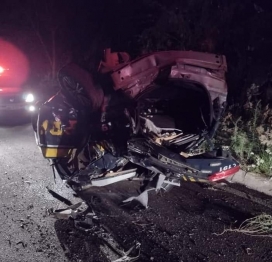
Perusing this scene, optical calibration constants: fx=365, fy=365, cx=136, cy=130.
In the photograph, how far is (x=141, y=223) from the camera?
416 cm

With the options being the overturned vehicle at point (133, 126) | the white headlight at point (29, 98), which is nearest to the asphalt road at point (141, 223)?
the overturned vehicle at point (133, 126)

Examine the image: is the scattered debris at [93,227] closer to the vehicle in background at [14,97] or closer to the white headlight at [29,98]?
the vehicle in background at [14,97]

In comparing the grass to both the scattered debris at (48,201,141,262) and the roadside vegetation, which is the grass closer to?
the scattered debris at (48,201,141,262)

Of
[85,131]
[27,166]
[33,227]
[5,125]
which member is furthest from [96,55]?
[33,227]

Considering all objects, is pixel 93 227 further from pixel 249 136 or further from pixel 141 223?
pixel 249 136

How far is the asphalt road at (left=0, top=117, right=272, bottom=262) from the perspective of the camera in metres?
3.57

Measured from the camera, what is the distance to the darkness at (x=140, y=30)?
9030mm

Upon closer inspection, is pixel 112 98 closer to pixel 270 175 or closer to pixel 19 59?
pixel 270 175

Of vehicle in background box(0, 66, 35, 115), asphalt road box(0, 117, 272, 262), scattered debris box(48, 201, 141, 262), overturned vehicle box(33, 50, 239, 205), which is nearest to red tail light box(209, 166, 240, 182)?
overturned vehicle box(33, 50, 239, 205)

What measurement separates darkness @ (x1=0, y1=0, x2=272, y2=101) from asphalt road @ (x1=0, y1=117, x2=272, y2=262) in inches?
153

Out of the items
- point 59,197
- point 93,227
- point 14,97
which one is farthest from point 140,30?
point 93,227

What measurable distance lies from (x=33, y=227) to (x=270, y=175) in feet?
11.1

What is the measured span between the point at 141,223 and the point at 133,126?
1.16 metres

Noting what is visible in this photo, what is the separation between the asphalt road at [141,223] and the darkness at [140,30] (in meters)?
3.89
